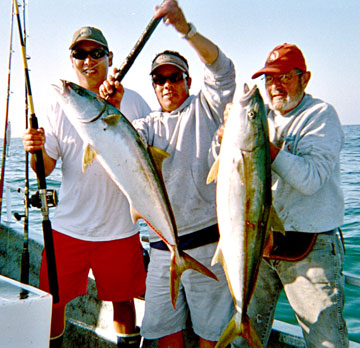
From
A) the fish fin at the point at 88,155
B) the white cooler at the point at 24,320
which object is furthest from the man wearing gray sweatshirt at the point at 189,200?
the white cooler at the point at 24,320

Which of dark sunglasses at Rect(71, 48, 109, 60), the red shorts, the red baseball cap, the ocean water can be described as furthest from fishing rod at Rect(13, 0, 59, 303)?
the red baseball cap

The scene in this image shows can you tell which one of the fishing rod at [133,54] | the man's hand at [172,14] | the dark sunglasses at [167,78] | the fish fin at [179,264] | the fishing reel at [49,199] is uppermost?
the man's hand at [172,14]

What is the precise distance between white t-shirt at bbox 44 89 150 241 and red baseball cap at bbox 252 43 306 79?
1.55m

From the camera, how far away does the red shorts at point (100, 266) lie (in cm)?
321

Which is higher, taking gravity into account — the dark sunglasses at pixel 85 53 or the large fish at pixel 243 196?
the dark sunglasses at pixel 85 53

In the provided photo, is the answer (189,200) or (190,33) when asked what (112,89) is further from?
(189,200)

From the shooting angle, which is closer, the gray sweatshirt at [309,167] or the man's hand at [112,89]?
the gray sweatshirt at [309,167]

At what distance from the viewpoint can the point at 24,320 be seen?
205 cm

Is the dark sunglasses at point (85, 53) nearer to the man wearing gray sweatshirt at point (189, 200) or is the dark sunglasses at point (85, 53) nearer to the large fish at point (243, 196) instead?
the man wearing gray sweatshirt at point (189, 200)

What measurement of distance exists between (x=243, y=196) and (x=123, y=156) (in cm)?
80

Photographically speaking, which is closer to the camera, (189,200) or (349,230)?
(189,200)

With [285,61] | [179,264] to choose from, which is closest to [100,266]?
[179,264]

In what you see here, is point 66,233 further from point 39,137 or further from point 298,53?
point 298,53

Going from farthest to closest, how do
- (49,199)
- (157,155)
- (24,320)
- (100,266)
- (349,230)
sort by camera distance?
(349,230) → (49,199) → (100,266) → (157,155) → (24,320)
